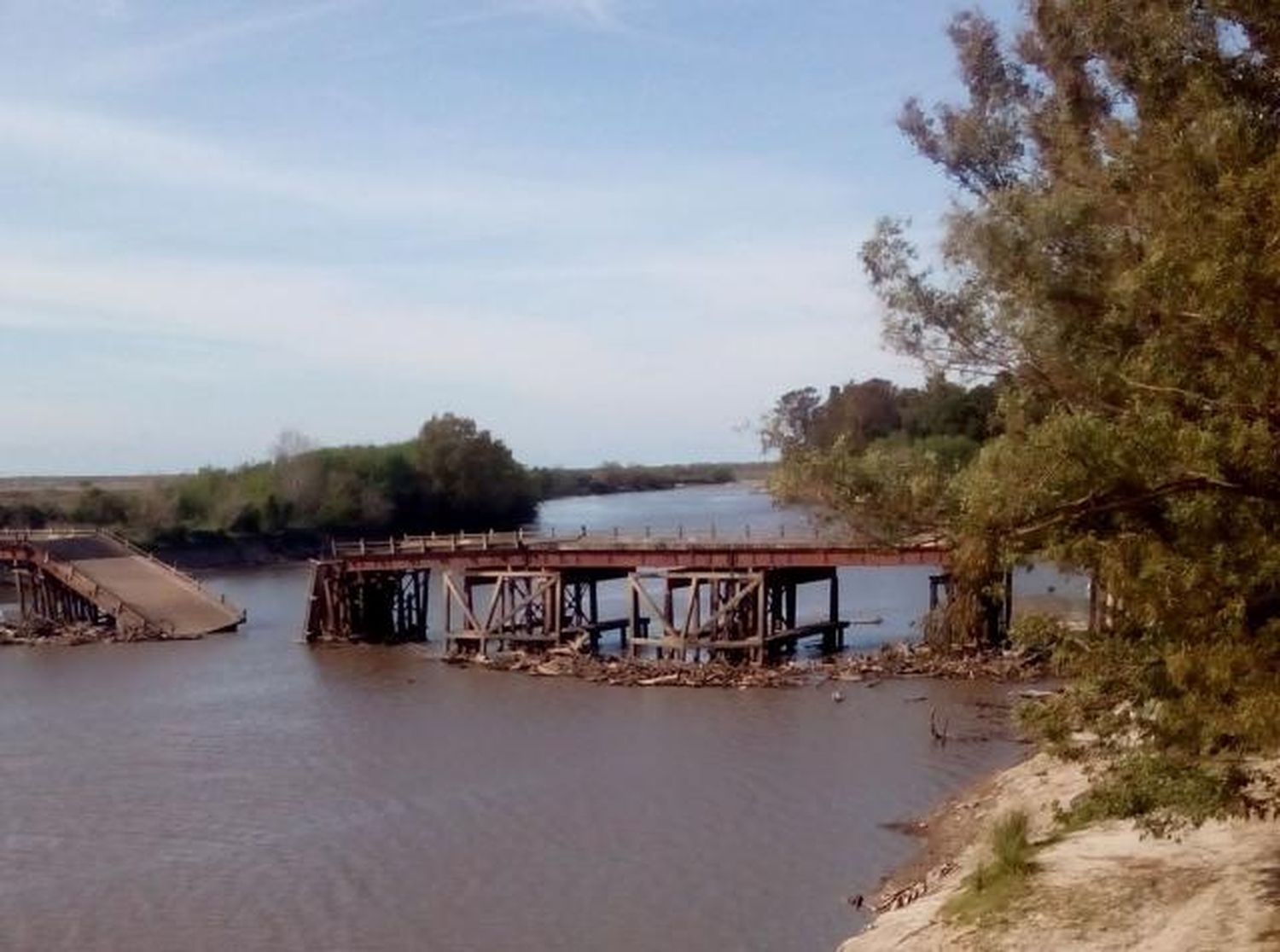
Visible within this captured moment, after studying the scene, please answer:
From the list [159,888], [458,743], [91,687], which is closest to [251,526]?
[91,687]

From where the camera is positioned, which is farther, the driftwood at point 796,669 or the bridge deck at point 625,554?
the bridge deck at point 625,554

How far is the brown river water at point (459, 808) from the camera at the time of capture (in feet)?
58.3

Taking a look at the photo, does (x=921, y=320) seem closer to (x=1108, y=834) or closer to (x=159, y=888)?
(x=1108, y=834)

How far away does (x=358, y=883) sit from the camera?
19.4m

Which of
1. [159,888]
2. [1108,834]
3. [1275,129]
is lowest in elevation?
[159,888]

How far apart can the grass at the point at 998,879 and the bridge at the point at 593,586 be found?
18.0m

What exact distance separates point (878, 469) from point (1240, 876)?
504 centimetres

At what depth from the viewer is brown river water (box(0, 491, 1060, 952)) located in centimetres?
→ 1778

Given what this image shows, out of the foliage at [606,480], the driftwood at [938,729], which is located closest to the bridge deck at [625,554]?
the driftwood at [938,729]

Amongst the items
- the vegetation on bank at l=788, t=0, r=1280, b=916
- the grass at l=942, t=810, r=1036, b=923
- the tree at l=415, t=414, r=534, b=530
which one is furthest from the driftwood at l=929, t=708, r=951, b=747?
the tree at l=415, t=414, r=534, b=530

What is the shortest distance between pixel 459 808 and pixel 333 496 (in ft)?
224

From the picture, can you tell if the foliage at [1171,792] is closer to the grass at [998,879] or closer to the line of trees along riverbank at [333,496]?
the grass at [998,879]

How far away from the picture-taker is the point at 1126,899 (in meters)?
13.5

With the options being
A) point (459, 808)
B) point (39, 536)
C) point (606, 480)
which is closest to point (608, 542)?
point (459, 808)
